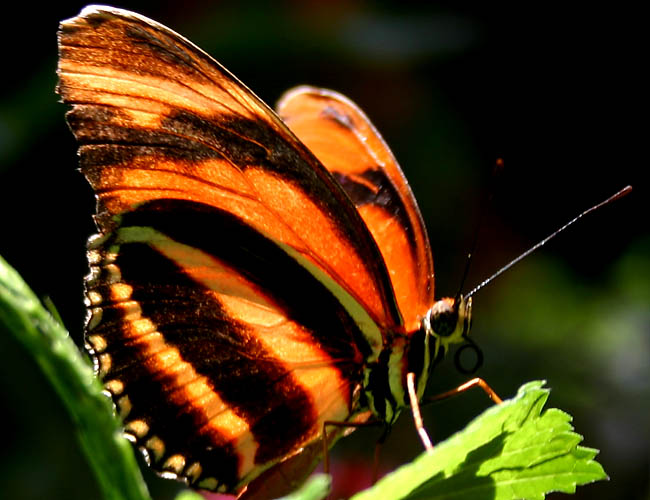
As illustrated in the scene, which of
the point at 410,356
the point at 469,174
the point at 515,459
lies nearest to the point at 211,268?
the point at 410,356

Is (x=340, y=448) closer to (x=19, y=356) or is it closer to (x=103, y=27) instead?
(x=19, y=356)

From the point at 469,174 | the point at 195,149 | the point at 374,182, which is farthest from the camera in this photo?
the point at 469,174

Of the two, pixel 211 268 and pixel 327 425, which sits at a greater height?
pixel 211 268

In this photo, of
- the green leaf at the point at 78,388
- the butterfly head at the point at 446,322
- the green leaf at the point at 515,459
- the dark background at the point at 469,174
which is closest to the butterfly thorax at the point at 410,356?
the butterfly head at the point at 446,322

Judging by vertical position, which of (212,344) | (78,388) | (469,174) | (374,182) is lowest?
(469,174)

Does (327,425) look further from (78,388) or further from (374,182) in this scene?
(78,388)

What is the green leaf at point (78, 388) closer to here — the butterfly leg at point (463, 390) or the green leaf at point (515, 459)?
the green leaf at point (515, 459)

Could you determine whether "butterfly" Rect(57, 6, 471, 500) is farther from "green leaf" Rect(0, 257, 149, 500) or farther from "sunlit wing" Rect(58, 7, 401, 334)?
"green leaf" Rect(0, 257, 149, 500)

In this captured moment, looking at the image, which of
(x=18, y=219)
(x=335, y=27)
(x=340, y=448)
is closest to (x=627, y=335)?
(x=340, y=448)
